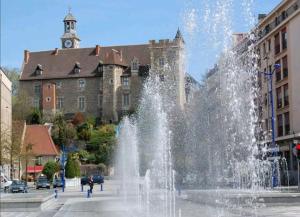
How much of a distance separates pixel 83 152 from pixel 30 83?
118 feet

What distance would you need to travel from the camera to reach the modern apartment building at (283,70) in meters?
51.4

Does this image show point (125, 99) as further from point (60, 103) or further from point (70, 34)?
point (70, 34)

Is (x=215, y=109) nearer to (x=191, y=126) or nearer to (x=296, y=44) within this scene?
(x=191, y=126)

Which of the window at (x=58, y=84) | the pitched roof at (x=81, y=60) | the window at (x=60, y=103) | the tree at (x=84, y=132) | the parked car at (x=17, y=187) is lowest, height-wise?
the parked car at (x=17, y=187)

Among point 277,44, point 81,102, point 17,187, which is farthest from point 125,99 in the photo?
point 17,187

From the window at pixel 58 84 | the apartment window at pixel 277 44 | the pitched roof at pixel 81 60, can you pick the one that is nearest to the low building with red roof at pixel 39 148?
the window at pixel 58 84

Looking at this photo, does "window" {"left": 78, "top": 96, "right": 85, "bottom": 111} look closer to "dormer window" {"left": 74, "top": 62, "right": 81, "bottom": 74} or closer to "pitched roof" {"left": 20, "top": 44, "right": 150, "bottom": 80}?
"pitched roof" {"left": 20, "top": 44, "right": 150, "bottom": 80}

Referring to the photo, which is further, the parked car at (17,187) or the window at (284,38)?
the window at (284,38)

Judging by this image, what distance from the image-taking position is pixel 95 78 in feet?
385

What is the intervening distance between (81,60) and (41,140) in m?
37.3

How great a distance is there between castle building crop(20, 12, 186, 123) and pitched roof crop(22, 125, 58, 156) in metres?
25.3

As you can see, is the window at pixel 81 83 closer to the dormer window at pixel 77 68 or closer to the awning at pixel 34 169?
the dormer window at pixel 77 68

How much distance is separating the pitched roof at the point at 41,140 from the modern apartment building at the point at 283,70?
35.5m

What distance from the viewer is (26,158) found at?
65.8m
